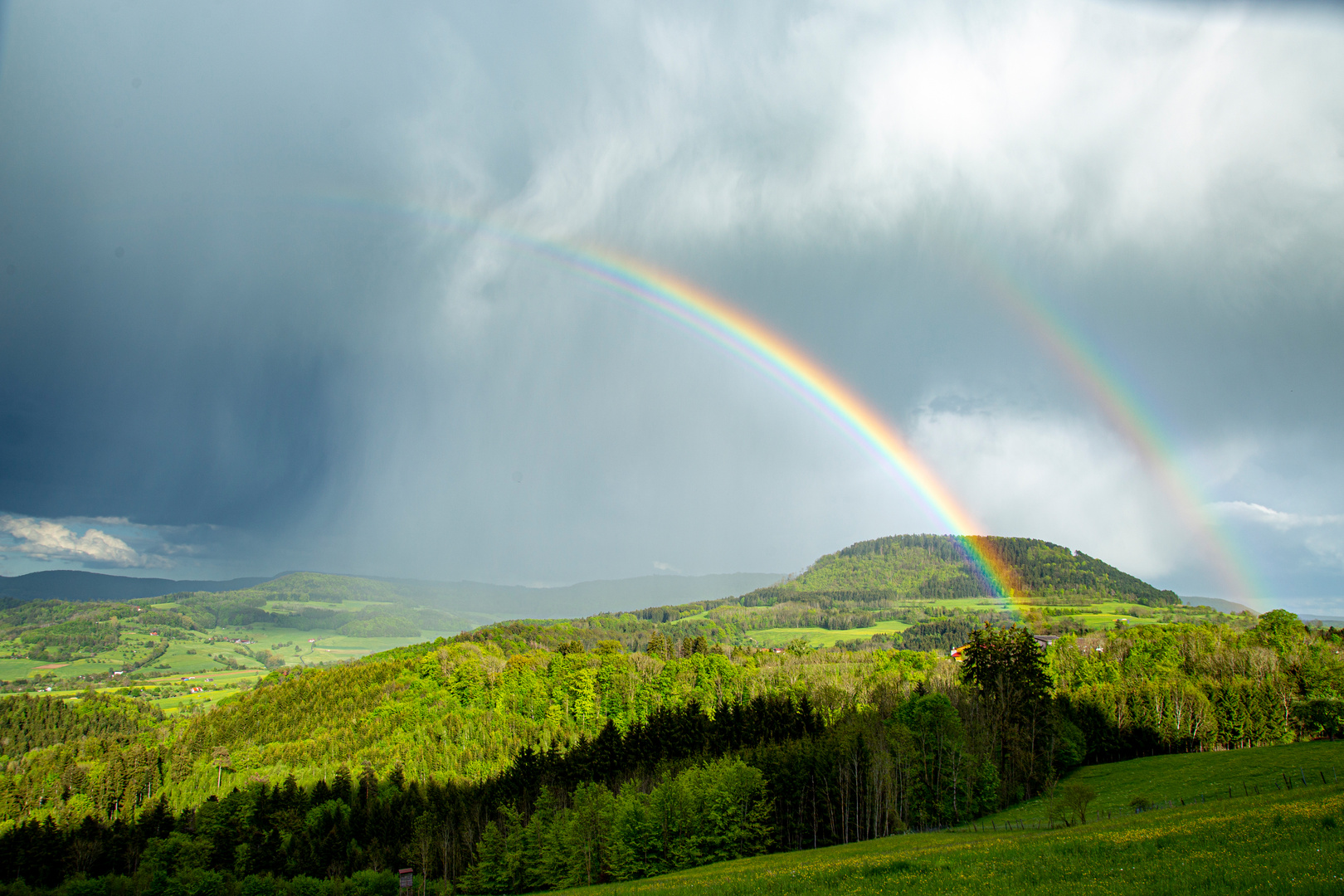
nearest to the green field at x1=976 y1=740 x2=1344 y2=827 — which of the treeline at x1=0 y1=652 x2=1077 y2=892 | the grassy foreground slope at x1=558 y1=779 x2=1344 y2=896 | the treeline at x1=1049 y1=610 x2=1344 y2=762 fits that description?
the treeline at x1=0 y1=652 x2=1077 y2=892

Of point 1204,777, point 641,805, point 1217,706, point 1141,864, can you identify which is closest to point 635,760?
point 641,805

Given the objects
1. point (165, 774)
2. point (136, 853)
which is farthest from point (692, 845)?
point (165, 774)

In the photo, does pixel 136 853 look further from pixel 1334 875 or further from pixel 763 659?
pixel 1334 875

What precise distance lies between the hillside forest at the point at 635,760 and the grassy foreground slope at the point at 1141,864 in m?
40.0

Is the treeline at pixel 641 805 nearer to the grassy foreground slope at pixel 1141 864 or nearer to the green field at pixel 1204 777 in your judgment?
the green field at pixel 1204 777

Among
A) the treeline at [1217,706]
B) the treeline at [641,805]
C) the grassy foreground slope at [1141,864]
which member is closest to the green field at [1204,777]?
the treeline at [641,805]

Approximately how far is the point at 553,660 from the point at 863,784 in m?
103

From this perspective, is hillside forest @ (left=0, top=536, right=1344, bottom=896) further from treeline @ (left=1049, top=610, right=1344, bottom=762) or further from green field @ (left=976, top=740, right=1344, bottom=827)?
green field @ (left=976, top=740, right=1344, bottom=827)

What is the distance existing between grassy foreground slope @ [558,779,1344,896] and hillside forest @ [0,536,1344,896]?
40.0 m

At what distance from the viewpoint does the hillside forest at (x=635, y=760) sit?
68875 mm

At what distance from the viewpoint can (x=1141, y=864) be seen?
760 inches

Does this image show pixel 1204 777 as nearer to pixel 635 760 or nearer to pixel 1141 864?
pixel 1141 864

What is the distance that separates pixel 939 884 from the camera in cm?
2147

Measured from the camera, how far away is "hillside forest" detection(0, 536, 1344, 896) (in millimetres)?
68875
